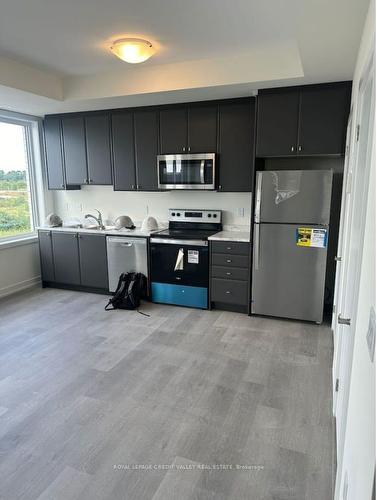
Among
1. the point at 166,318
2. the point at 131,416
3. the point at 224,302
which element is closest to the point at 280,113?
the point at 224,302

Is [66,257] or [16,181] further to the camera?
[16,181]

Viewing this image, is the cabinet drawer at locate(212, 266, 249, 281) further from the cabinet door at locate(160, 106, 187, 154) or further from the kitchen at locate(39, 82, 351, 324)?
the cabinet door at locate(160, 106, 187, 154)

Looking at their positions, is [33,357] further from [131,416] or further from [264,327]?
[264,327]

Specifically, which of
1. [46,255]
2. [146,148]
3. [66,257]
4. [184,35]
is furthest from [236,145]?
[46,255]

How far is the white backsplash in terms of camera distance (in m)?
4.33

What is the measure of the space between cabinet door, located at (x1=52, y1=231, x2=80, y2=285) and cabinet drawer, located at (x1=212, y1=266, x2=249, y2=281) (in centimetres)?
195

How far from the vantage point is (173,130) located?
4.11 metres

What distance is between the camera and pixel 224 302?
13.1 feet

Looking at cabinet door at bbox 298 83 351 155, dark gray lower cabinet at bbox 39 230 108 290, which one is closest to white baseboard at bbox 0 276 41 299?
dark gray lower cabinet at bbox 39 230 108 290

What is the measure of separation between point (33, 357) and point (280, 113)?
326 cm

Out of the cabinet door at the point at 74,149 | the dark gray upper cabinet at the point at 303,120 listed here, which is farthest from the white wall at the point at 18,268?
the dark gray upper cabinet at the point at 303,120

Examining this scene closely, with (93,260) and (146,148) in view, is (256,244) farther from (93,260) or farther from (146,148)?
(93,260)

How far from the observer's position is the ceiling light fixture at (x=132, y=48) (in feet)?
9.24

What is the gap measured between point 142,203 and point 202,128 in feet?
4.60
